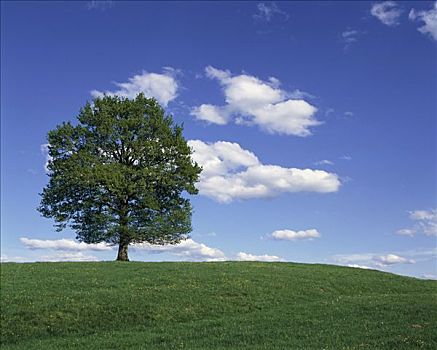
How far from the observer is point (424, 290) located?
3950 cm

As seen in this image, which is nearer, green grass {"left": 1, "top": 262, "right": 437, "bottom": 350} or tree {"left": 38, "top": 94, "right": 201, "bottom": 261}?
green grass {"left": 1, "top": 262, "right": 437, "bottom": 350}

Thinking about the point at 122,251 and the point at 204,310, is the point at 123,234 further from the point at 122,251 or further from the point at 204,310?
the point at 204,310

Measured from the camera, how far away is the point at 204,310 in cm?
2814

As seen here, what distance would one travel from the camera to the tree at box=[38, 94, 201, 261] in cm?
5069

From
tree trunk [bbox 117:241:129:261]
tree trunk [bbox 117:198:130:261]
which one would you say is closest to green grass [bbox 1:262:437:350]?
tree trunk [bbox 117:198:130:261]

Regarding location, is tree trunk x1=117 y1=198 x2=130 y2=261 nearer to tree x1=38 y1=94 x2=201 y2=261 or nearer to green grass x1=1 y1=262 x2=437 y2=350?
tree x1=38 y1=94 x2=201 y2=261

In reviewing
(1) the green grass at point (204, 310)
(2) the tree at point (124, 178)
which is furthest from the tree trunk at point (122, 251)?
(1) the green grass at point (204, 310)

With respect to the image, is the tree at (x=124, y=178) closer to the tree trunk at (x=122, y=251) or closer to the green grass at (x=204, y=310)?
the tree trunk at (x=122, y=251)

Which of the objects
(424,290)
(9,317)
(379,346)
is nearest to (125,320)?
(9,317)

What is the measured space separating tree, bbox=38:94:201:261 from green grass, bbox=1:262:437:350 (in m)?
10.6

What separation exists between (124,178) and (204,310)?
24.2m

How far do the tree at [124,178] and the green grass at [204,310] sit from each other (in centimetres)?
1065

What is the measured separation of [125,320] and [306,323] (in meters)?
9.21

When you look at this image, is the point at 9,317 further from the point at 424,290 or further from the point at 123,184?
the point at 424,290
